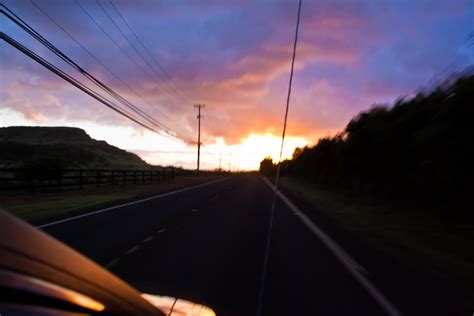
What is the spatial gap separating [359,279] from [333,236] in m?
5.53

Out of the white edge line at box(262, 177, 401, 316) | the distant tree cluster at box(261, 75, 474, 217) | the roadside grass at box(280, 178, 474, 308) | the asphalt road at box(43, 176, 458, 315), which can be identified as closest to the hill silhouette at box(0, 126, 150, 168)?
the distant tree cluster at box(261, 75, 474, 217)

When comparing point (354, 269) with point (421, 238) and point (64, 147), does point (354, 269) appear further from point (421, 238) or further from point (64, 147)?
point (64, 147)

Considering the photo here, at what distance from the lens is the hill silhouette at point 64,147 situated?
→ 300 feet

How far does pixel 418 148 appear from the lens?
20000 millimetres

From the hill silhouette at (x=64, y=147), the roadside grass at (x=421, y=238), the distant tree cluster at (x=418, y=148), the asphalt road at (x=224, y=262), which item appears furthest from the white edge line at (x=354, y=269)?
the hill silhouette at (x=64, y=147)

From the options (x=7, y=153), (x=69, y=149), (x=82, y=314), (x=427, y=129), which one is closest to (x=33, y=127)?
(x=69, y=149)

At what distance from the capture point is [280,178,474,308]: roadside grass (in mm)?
9141

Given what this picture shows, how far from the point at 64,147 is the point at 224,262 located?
340ft

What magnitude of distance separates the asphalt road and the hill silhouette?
76.2 m

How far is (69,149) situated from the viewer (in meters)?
108

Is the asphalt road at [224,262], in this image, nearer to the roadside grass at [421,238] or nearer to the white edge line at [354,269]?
the white edge line at [354,269]

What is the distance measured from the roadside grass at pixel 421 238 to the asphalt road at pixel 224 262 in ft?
5.15

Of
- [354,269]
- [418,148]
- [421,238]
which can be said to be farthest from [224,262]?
[418,148]

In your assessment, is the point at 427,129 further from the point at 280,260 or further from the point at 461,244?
the point at 280,260
